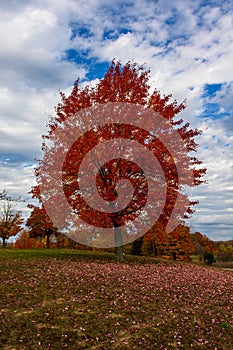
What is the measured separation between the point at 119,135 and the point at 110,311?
12345 mm

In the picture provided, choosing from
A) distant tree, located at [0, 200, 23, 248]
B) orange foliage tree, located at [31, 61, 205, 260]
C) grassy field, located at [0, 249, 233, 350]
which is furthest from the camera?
distant tree, located at [0, 200, 23, 248]

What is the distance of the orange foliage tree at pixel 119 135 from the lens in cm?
1995

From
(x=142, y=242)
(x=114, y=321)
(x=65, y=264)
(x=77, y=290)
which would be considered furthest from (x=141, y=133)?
(x=142, y=242)

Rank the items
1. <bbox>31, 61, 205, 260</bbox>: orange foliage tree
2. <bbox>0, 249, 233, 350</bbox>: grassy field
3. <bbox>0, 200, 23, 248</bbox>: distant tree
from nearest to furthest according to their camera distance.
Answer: <bbox>0, 249, 233, 350</bbox>: grassy field, <bbox>31, 61, 205, 260</bbox>: orange foliage tree, <bbox>0, 200, 23, 248</bbox>: distant tree

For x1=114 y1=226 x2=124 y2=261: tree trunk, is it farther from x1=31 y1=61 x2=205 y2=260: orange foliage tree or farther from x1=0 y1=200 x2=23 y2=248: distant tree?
x1=0 y1=200 x2=23 y2=248: distant tree

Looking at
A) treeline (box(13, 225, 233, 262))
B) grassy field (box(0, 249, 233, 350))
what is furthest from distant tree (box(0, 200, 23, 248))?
grassy field (box(0, 249, 233, 350))

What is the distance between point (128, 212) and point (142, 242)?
48730mm

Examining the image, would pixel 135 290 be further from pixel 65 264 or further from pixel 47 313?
pixel 65 264

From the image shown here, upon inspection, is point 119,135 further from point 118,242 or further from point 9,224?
point 9,224

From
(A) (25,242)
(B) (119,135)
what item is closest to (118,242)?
(B) (119,135)

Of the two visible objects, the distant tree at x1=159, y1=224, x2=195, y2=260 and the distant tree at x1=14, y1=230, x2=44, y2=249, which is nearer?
the distant tree at x1=159, y1=224, x2=195, y2=260

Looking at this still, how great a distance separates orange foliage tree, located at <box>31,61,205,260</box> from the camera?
65.5 ft

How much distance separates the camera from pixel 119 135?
20.6m

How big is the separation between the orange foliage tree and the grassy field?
5095mm
